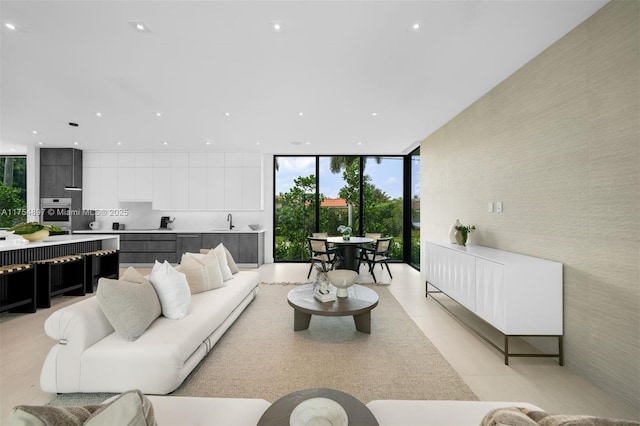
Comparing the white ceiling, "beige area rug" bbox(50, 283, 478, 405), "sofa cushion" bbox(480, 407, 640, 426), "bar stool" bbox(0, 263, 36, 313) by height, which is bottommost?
"beige area rug" bbox(50, 283, 478, 405)

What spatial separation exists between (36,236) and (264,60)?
4031 mm

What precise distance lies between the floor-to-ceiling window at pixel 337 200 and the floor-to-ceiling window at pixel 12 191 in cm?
647

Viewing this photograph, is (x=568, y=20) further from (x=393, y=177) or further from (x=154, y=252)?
(x=154, y=252)

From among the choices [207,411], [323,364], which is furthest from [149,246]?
[207,411]

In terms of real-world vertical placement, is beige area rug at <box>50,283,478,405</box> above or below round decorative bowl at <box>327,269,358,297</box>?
below

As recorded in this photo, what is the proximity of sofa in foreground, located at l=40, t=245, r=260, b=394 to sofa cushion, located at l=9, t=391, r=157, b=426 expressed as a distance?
120 centimetres

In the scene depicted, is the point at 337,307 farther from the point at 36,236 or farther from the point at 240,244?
the point at 240,244

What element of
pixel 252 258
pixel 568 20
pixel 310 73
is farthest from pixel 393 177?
pixel 568 20

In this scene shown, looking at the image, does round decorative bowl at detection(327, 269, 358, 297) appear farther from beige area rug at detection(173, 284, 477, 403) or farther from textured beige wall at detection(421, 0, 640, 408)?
textured beige wall at detection(421, 0, 640, 408)

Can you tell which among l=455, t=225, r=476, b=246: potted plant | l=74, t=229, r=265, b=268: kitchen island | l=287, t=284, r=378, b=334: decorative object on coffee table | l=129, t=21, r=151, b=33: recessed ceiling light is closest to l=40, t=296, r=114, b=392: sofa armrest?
l=287, t=284, r=378, b=334: decorative object on coffee table

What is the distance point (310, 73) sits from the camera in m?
3.31

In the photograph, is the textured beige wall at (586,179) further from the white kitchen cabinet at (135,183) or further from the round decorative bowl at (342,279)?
the white kitchen cabinet at (135,183)

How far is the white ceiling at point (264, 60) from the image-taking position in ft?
7.64

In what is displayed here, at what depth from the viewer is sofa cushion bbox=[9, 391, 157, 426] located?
78 centimetres
